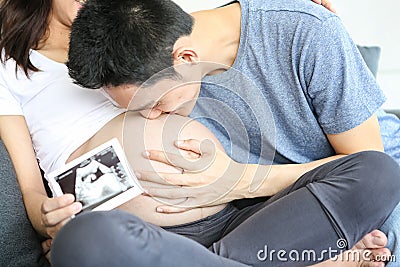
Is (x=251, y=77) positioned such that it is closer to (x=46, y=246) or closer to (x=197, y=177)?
(x=197, y=177)

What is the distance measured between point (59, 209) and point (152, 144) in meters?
0.25

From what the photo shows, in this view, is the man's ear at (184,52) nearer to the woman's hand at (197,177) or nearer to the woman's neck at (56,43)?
the woman's hand at (197,177)

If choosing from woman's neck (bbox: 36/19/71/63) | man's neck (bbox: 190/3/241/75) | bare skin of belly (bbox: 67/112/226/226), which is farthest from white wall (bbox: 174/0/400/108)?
bare skin of belly (bbox: 67/112/226/226)

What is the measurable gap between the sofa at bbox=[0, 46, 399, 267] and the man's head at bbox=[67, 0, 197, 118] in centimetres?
38

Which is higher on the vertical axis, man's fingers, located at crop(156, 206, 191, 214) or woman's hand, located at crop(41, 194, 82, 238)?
woman's hand, located at crop(41, 194, 82, 238)

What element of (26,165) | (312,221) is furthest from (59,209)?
(312,221)

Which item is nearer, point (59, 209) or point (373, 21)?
point (59, 209)

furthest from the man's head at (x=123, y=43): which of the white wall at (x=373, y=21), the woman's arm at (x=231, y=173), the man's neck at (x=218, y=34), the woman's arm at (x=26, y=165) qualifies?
the white wall at (x=373, y=21)

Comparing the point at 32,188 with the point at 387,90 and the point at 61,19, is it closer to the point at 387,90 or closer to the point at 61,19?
the point at 61,19

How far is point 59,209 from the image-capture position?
133 centimetres

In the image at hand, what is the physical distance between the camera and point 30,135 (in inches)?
63.7

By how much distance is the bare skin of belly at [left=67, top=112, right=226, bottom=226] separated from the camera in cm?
140

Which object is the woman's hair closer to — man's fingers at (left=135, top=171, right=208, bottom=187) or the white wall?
man's fingers at (left=135, top=171, right=208, bottom=187)

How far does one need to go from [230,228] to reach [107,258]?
40 cm
